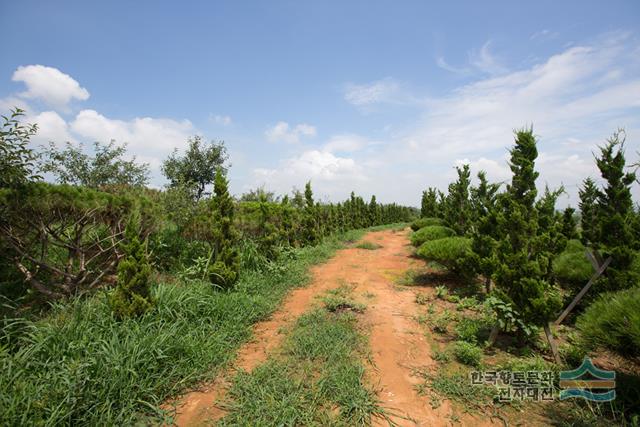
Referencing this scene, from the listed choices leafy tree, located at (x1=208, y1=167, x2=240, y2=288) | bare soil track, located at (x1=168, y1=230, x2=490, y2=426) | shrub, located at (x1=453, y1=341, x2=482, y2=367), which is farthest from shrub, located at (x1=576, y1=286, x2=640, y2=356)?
leafy tree, located at (x1=208, y1=167, x2=240, y2=288)

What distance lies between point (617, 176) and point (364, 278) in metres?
5.25

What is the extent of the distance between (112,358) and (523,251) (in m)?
5.16

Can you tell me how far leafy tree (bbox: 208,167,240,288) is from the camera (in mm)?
5824

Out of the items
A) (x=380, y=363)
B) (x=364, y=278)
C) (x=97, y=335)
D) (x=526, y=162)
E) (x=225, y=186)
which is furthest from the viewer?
(x=364, y=278)

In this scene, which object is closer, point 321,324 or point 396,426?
point 396,426

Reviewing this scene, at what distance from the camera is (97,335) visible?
329 cm

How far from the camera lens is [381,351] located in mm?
3883

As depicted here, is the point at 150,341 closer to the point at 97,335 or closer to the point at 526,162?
the point at 97,335

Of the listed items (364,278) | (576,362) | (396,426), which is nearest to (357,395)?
(396,426)

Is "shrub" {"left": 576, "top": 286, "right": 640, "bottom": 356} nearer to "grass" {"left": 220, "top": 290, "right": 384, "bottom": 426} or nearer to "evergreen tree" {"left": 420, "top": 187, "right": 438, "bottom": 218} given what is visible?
"grass" {"left": 220, "top": 290, "right": 384, "bottom": 426}

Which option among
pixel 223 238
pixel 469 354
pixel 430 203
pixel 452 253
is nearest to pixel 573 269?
pixel 452 253

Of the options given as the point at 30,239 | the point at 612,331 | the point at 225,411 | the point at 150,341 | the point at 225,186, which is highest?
the point at 225,186

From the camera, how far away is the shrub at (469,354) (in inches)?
137

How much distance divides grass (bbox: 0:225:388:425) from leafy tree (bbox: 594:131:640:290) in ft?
19.7
